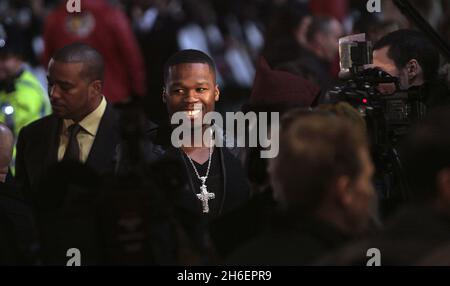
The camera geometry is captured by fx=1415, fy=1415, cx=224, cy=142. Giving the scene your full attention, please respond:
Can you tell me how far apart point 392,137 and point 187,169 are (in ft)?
2.58

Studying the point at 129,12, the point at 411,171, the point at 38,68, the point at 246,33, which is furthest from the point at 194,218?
the point at 246,33

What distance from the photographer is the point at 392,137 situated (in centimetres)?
529

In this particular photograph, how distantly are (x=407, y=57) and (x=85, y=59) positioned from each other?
4.53 ft

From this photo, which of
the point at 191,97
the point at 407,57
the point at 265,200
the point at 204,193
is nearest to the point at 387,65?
the point at 407,57

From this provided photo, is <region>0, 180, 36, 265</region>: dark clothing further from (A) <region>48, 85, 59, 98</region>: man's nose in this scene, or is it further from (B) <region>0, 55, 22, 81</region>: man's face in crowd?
(B) <region>0, 55, 22, 81</region>: man's face in crowd

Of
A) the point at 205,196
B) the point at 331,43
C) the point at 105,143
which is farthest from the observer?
the point at 331,43

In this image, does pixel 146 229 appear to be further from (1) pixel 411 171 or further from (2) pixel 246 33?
(2) pixel 246 33

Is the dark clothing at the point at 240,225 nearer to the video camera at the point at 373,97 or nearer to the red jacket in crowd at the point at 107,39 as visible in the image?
the video camera at the point at 373,97

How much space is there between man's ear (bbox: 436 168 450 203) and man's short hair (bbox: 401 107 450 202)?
1cm

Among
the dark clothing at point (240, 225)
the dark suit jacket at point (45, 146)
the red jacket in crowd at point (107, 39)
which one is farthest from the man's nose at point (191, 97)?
the red jacket in crowd at point (107, 39)

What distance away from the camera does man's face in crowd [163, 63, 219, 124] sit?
17.9 ft

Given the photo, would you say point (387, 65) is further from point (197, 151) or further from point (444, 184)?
point (444, 184)

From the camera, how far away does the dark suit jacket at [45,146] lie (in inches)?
222

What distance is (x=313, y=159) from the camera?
3.80 metres
